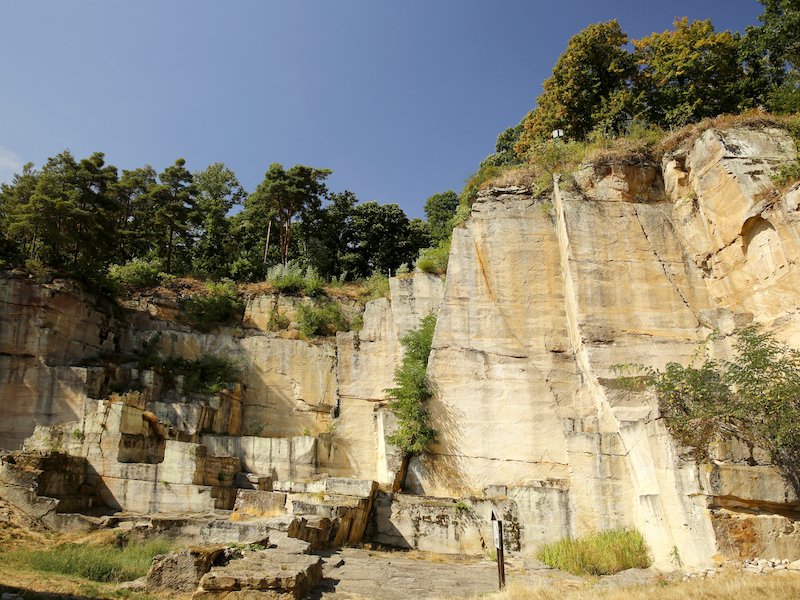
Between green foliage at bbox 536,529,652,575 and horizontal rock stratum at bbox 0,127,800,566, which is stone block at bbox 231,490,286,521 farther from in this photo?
green foliage at bbox 536,529,652,575

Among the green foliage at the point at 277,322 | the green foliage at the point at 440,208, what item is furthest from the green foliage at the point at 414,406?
the green foliage at the point at 440,208

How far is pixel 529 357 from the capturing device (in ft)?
53.8

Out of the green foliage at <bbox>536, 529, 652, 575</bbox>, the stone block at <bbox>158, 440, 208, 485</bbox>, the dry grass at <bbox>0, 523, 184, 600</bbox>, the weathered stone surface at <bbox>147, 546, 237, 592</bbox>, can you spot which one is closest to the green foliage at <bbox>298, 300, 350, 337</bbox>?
the stone block at <bbox>158, 440, 208, 485</bbox>

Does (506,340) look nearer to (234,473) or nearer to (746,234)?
(746,234)

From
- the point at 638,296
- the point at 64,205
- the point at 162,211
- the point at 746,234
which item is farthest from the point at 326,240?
the point at 746,234

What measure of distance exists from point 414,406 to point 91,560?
330 inches

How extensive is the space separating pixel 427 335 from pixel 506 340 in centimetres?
263

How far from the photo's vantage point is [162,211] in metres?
26.5

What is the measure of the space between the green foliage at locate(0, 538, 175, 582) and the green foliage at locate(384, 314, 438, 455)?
21.5 ft

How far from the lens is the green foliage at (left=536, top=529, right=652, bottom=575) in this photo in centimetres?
1176

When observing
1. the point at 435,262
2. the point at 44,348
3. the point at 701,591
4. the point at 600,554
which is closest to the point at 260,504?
the point at 600,554

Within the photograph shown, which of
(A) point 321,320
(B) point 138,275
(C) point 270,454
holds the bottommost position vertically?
(C) point 270,454

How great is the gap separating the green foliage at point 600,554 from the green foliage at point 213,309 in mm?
14681

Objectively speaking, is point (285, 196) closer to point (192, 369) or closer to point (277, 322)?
point (277, 322)
